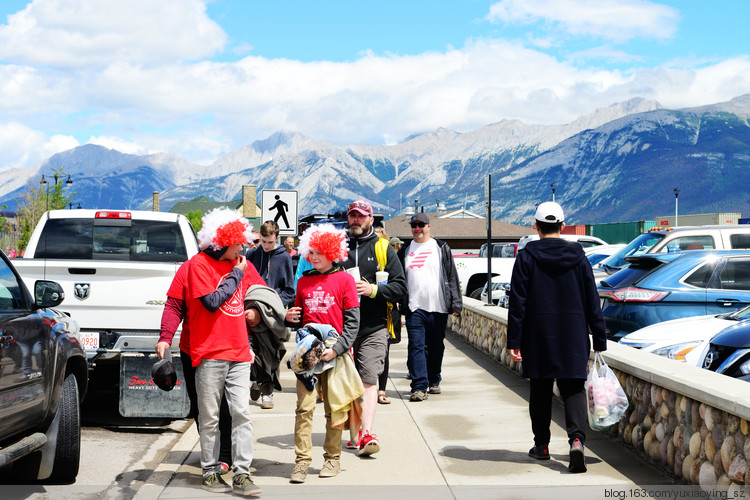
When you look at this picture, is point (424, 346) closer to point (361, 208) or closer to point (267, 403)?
point (267, 403)

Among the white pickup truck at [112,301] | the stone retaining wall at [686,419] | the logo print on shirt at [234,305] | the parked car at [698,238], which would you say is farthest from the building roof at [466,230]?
the logo print on shirt at [234,305]

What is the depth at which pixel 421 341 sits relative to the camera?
8.65 meters

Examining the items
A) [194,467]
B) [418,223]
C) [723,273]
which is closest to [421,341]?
[418,223]

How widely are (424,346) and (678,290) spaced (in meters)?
3.12

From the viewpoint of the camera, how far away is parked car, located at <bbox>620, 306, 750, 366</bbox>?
7.83 metres

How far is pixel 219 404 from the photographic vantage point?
538cm

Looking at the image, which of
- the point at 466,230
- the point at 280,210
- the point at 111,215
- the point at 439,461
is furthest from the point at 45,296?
the point at 466,230

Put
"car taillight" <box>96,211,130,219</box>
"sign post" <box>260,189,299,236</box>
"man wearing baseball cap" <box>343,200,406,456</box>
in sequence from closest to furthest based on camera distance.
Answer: "man wearing baseball cap" <box>343,200,406,456</box>
"car taillight" <box>96,211,130,219</box>
"sign post" <box>260,189,299,236</box>

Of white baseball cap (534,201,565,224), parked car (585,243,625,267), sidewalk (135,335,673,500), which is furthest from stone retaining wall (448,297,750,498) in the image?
parked car (585,243,625,267)

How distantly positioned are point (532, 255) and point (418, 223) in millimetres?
2954

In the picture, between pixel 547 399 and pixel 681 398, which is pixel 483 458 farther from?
pixel 681 398

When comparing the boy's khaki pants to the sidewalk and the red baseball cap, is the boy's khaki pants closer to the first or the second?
the sidewalk

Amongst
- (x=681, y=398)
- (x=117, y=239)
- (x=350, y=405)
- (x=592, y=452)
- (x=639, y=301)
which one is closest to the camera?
(x=681, y=398)

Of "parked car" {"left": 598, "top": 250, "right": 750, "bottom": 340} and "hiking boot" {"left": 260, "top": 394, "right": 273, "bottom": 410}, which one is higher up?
"parked car" {"left": 598, "top": 250, "right": 750, "bottom": 340}
